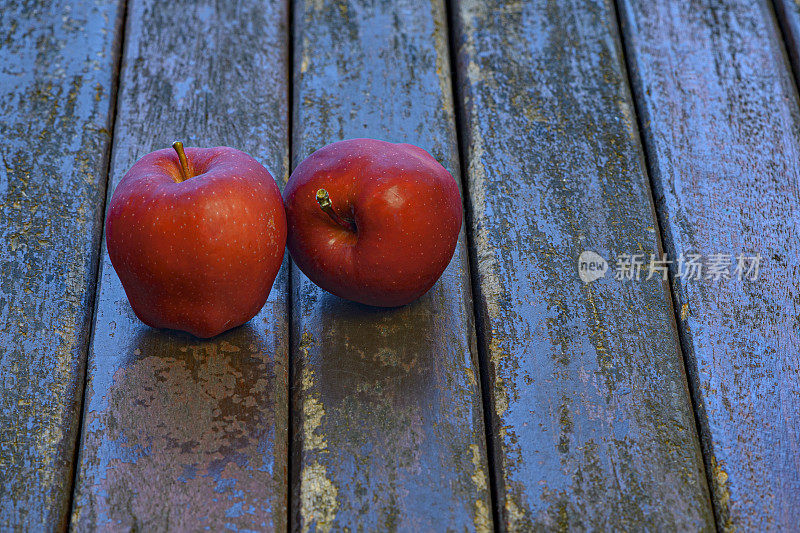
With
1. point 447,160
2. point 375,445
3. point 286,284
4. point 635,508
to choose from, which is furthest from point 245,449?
point 447,160

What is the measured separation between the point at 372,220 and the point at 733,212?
1.98 ft

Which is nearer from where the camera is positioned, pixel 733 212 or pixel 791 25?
pixel 733 212

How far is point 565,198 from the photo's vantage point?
128 cm

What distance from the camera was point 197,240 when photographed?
3.14 ft

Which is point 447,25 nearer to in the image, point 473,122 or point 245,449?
point 473,122

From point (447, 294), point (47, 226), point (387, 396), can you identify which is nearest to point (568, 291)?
point (447, 294)

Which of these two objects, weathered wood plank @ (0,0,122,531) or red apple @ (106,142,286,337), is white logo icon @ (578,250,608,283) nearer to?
red apple @ (106,142,286,337)

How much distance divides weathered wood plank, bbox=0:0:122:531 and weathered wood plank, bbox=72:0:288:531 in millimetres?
30

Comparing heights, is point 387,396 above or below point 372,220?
below

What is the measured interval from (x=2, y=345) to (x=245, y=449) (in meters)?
0.36

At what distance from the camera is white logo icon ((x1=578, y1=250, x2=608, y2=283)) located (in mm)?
1182

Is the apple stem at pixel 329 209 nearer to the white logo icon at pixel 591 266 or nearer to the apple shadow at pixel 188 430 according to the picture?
the apple shadow at pixel 188 430

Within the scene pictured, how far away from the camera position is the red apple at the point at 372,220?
1.02m
